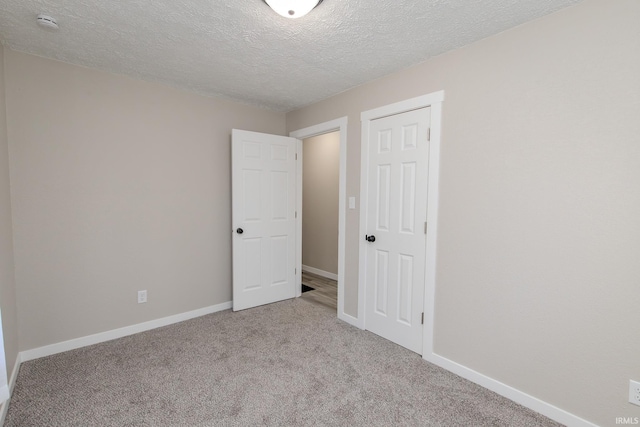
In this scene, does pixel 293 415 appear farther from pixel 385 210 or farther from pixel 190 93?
pixel 190 93

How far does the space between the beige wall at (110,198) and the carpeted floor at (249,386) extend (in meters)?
0.41

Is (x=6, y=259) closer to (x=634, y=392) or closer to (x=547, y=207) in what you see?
(x=547, y=207)

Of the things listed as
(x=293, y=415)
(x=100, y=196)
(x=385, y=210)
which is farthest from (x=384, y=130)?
(x=100, y=196)

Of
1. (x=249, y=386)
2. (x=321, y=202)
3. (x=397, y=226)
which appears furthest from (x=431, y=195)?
(x=321, y=202)

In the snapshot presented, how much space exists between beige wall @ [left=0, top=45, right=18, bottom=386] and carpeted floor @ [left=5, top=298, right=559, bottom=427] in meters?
0.27

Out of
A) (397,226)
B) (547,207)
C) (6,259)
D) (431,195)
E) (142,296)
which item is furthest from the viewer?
(142,296)

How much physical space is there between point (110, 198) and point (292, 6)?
2.24 metres

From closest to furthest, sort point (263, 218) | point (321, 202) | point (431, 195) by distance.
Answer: point (431, 195) → point (263, 218) → point (321, 202)

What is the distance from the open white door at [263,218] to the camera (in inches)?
129

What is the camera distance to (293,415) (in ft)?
5.77

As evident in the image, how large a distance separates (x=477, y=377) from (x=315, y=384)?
113cm

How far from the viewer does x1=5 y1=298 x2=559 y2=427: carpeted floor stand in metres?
1.74

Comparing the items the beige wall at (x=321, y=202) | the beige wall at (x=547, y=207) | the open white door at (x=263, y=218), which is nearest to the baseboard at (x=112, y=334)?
the open white door at (x=263, y=218)

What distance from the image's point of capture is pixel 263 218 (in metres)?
3.47
